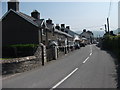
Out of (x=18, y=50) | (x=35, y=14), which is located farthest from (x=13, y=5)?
(x=18, y=50)

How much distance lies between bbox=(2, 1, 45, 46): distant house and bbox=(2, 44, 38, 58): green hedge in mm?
7213

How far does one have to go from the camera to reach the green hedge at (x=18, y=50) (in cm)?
2299

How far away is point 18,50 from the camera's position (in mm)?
26641

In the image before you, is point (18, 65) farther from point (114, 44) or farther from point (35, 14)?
point (35, 14)

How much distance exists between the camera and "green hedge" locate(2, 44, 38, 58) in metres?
23.0

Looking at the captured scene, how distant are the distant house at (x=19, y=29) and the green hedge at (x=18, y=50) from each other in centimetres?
721

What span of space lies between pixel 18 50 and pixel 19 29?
10.6 m

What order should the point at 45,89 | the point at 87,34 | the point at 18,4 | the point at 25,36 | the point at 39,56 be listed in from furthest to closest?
1. the point at 87,34
2. the point at 18,4
3. the point at 25,36
4. the point at 39,56
5. the point at 45,89

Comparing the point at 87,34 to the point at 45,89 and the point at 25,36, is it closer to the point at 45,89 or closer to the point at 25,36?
the point at 25,36

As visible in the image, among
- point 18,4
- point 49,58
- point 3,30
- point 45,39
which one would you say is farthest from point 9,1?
point 49,58

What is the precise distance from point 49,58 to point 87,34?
13599cm

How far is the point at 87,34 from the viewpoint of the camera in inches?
6191

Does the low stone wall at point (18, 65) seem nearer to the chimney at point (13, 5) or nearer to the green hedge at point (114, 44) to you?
the green hedge at point (114, 44)

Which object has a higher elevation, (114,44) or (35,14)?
(35,14)
